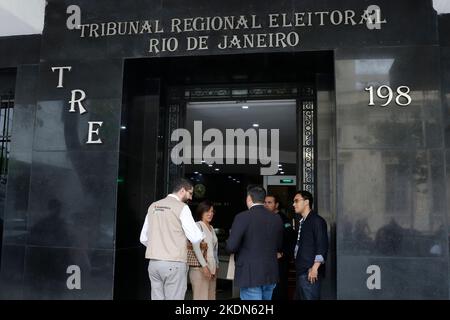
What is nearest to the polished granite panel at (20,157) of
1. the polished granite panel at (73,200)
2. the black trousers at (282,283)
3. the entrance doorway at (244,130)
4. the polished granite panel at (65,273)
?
the polished granite panel at (73,200)

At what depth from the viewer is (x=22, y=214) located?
578cm

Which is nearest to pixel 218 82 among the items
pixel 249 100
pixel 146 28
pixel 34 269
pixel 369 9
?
pixel 249 100

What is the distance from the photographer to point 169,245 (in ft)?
14.2

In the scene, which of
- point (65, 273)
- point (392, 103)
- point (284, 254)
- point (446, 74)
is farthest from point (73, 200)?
point (446, 74)

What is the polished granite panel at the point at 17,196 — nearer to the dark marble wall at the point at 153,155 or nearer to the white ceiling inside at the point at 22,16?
the dark marble wall at the point at 153,155

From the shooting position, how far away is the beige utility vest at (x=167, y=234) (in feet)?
14.2

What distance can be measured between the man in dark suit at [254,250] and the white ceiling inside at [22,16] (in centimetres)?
354

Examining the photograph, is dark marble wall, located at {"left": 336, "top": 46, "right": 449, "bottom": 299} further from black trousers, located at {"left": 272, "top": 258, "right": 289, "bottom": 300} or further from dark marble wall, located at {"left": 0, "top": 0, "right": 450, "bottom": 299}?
black trousers, located at {"left": 272, "top": 258, "right": 289, "bottom": 300}

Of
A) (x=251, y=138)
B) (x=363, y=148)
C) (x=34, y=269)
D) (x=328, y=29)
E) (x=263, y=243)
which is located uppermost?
(x=328, y=29)

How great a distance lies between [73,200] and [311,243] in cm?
273

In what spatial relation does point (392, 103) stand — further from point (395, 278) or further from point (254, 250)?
point (254, 250)

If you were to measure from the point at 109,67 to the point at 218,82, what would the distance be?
1.51m

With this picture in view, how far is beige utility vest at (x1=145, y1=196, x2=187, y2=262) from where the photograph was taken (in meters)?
4.32

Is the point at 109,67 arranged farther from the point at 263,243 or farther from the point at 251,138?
the point at 251,138
